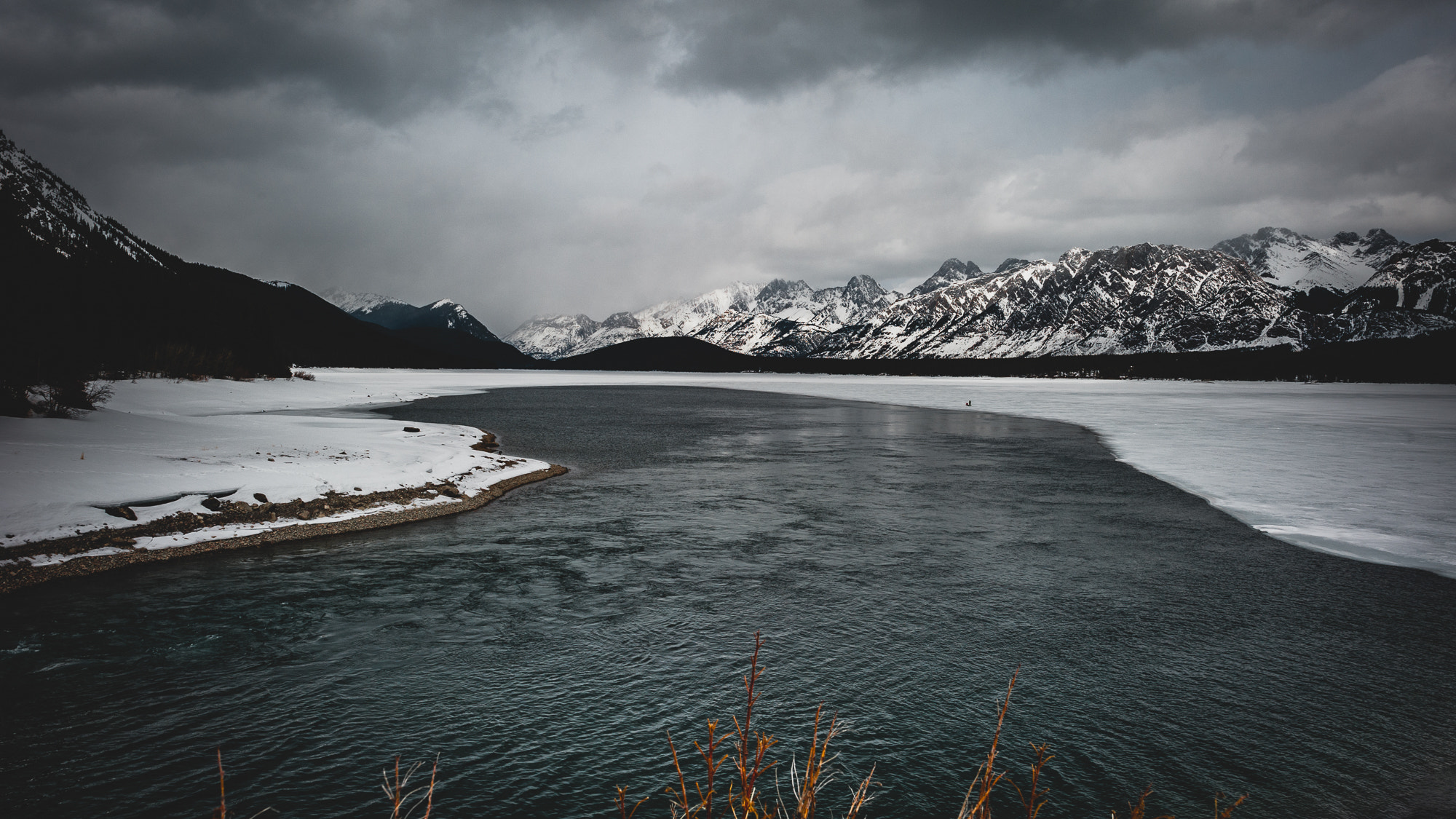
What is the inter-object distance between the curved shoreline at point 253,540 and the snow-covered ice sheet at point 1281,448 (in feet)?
7.83

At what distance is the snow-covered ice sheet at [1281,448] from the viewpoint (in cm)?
1873

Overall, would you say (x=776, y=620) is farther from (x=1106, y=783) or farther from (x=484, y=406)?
(x=484, y=406)

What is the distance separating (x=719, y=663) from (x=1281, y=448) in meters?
36.6

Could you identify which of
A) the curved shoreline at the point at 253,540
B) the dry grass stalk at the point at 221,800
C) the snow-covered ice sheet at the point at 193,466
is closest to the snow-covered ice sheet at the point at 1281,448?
the snow-covered ice sheet at the point at 193,466

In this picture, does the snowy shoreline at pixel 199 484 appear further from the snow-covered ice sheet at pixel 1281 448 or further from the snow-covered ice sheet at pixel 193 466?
the snow-covered ice sheet at pixel 1281 448

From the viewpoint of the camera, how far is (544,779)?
7793 mm

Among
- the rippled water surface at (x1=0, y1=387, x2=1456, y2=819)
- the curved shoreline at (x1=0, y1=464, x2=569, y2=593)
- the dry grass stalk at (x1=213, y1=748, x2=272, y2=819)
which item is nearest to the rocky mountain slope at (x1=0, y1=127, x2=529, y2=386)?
the curved shoreline at (x1=0, y1=464, x2=569, y2=593)

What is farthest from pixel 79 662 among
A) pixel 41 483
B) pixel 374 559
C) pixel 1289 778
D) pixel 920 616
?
pixel 1289 778

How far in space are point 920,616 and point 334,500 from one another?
1671 centimetres

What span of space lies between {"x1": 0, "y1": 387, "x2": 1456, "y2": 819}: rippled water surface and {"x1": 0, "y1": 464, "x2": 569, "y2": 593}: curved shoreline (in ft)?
2.71

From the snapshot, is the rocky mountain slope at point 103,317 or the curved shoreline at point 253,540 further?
the rocky mountain slope at point 103,317

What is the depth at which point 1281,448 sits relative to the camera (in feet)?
117

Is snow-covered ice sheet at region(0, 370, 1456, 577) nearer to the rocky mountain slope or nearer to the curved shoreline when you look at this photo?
the curved shoreline

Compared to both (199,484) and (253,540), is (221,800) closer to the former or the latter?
(253,540)
